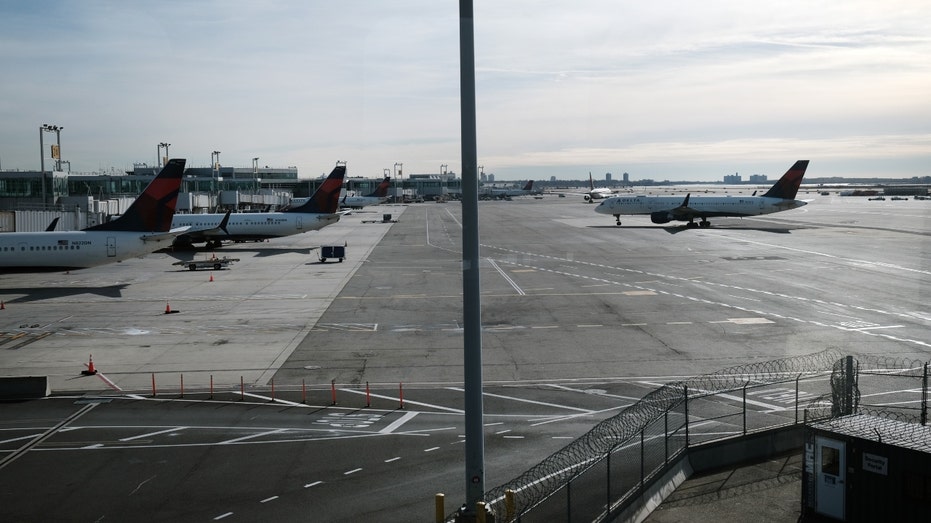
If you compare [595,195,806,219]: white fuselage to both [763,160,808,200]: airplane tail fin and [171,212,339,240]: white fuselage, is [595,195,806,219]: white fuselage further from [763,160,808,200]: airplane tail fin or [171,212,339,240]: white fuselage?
[171,212,339,240]: white fuselage

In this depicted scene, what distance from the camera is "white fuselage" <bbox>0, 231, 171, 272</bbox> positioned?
51.5 meters

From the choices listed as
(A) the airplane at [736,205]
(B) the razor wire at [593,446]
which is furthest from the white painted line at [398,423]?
(A) the airplane at [736,205]

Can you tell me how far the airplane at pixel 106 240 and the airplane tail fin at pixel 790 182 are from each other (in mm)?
78256

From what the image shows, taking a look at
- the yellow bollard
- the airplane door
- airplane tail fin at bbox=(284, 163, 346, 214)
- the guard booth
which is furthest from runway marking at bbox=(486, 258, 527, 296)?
the yellow bollard

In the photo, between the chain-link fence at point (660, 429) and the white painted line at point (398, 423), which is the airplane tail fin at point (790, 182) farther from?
the white painted line at point (398, 423)

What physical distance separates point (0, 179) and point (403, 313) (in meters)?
83.0

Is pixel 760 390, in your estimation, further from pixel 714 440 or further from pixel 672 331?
pixel 672 331

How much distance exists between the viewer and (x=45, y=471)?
19.6 metres

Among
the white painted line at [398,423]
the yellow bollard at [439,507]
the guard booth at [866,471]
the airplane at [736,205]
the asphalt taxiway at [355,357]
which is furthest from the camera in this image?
the airplane at [736,205]

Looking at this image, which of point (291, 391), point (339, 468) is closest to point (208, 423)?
point (291, 391)

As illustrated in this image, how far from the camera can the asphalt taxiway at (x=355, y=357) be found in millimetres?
18797

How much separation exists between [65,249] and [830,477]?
4959 cm

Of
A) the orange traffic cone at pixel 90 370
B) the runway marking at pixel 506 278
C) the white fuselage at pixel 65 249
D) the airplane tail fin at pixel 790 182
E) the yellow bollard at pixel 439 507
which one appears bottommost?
the orange traffic cone at pixel 90 370

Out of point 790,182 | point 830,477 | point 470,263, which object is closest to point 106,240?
point 470,263
